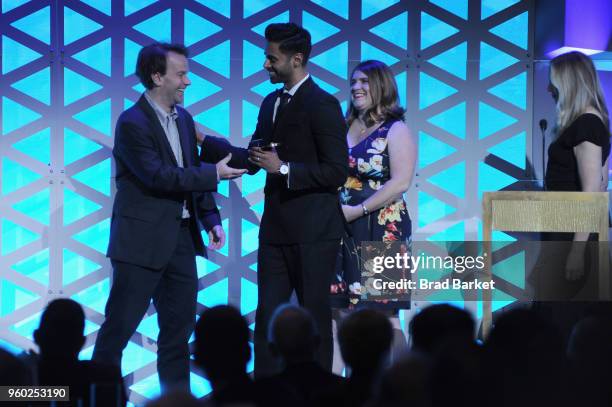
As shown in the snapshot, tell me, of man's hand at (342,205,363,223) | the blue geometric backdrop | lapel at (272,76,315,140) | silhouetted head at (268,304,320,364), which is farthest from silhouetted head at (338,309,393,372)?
the blue geometric backdrop

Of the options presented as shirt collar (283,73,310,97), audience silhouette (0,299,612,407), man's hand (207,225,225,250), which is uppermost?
shirt collar (283,73,310,97)

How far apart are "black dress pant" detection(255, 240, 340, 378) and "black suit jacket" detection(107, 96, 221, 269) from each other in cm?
51

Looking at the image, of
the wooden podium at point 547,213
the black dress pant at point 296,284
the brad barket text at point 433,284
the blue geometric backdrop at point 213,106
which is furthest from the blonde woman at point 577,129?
the black dress pant at point 296,284

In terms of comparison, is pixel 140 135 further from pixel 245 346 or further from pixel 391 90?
pixel 245 346

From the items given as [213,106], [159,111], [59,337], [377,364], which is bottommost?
[377,364]

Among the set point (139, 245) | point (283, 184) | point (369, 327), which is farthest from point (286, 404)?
point (139, 245)

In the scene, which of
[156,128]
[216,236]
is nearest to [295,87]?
[156,128]

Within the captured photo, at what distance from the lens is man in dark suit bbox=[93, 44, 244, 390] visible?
405cm

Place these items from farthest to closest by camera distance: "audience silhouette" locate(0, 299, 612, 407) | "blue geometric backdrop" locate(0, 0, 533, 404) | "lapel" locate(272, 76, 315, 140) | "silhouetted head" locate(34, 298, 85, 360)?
Answer: "blue geometric backdrop" locate(0, 0, 533, 404)
"lapel" locate(272, 76, 315, 140)
"silhouetted head" locate(34, 298, 85, 360)
"audience silhouette" locate(0, 299, 612, 407)

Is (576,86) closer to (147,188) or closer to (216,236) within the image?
(216,236)

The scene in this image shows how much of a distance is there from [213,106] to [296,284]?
177cm

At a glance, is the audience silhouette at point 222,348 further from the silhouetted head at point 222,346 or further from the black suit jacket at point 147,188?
the black suit jacket at point 147,188

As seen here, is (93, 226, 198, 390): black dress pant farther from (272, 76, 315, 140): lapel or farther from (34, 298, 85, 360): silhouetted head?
(34, 298, 85, 360): silhouetted head

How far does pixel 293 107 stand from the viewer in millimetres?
3771
